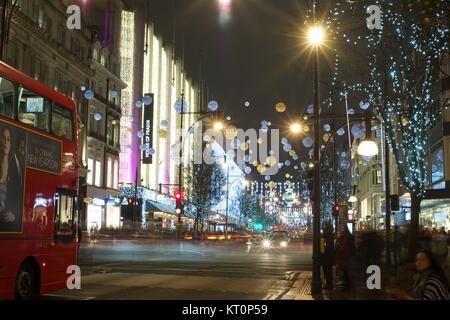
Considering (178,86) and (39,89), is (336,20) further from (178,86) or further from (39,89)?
(178,86)

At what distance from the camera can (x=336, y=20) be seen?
20156 mm

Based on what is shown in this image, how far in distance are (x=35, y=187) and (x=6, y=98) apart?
201 centimetres

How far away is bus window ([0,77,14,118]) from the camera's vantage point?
11648 mm

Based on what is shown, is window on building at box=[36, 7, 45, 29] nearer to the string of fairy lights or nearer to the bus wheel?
the string of fairy lights

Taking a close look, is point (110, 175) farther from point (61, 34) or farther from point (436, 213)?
point (436, 213)

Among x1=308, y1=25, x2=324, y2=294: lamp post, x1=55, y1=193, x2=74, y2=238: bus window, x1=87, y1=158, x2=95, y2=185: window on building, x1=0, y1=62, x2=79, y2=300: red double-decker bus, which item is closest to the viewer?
x1=0, y1=62, x2=79, y2=300: red double-decker bus

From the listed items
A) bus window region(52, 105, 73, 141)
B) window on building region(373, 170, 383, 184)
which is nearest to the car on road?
window on building region(373, 170, 383, 184)

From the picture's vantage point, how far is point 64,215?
46.6 ft

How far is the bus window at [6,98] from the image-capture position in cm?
1165

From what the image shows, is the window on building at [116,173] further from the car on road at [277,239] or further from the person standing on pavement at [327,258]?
the person standing on pavement at [327,258]

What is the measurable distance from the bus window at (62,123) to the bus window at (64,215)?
1419mm

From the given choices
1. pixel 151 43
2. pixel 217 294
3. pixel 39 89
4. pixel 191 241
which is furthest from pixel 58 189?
pixel 151 43

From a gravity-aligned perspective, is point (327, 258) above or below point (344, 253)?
below

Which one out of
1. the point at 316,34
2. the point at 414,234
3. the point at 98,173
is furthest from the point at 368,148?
the point at 98,173
